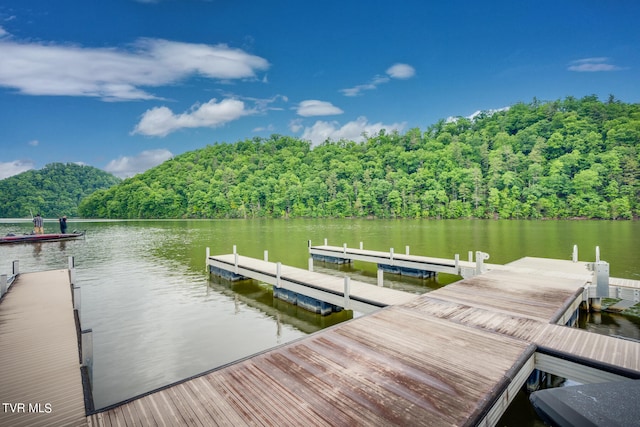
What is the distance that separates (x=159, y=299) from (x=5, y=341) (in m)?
6.38

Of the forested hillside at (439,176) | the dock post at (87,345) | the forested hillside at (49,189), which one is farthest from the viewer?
the forested hillside at (49,189)

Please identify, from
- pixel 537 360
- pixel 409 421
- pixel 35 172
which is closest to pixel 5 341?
pixel 409 421

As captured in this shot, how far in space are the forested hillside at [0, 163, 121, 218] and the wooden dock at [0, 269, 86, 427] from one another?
116m

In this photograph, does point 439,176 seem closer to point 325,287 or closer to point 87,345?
point 325,287

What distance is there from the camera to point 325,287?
10742mm

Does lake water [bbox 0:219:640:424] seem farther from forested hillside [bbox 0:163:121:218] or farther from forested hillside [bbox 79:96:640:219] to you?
forested hillside [bbox 0:163:121:218]

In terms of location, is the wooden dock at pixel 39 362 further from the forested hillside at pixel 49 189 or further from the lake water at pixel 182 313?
the forested hillside at pixel 49 189

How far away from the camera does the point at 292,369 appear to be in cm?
490

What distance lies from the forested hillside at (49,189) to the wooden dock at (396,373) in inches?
4864

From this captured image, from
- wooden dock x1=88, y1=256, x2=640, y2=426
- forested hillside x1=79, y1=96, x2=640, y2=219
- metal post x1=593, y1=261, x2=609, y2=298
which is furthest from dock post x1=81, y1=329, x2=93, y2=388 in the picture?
forested hillside x1=79, y1=96, x2=640, y2=219

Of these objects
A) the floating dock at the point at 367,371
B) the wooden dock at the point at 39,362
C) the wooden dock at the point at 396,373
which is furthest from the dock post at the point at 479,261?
the wooden dock at the point at 39,362

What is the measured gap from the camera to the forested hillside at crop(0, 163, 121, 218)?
108 m

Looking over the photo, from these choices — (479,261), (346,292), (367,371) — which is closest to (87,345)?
(367,371)

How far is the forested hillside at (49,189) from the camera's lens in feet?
355
